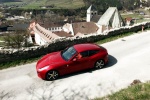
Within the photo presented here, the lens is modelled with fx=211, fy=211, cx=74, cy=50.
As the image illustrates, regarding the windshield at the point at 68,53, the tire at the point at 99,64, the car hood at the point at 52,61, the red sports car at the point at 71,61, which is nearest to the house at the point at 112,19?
the tire at the point at 99,64

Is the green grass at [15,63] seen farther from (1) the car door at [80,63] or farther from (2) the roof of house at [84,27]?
(2) the roof of house at [84,27]

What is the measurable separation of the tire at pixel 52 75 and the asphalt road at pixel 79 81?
21 cm

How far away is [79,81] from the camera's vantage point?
33.8ft

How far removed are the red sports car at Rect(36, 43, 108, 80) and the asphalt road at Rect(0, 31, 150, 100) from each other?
0.36m

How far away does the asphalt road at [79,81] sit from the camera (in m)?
9.26

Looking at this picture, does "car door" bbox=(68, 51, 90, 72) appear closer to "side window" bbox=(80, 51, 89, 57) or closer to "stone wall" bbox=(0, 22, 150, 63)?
"side window" bbox=(80, 51, 89, 57)

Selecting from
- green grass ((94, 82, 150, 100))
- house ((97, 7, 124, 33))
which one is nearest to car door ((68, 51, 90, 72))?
green grass ((94, 82, 150, 100))

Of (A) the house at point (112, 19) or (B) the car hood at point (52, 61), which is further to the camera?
(A) the house at point (112, 19)

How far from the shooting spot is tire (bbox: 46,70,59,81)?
10.3m

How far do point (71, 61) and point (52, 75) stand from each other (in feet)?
3.83

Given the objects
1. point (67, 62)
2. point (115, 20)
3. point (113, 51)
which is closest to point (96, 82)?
point (67, 62)

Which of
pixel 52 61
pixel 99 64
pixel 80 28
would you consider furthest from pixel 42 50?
pixel 80 28

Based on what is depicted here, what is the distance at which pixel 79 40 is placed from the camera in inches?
596

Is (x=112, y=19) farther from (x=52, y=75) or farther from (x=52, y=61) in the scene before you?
(x=52, y=75)
